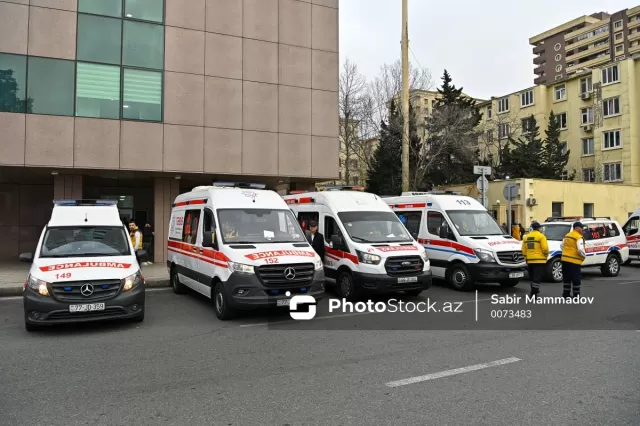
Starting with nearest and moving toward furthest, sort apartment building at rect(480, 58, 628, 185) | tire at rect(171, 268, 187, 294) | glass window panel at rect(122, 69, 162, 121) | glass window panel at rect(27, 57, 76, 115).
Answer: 1. tire at rect(171, 268, 187, 294)
2. glass window panel at rect(27, 57, 76, 115)
3. glass window panel at rect(122, 69, 162, 121)
4. apartment building at rect(480, 58, 628, 185)

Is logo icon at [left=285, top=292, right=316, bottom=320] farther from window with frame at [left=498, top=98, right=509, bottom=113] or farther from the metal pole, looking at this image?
window with frame at [left=498, top=98, right=509, bottom=113]

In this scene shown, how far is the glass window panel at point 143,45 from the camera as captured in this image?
1684 centimetres

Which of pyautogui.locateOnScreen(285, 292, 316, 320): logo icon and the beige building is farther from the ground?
the beige building

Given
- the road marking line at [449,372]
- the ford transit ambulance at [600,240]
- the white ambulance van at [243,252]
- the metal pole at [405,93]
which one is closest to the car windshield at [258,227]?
the white ambulance van at [243,252]

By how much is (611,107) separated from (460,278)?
1367 inches

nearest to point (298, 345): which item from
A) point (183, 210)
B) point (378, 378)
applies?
point (378, 378)

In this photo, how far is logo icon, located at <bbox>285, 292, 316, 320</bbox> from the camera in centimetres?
846

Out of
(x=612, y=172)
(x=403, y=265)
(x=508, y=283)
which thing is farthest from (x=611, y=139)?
(x=403, y=265)

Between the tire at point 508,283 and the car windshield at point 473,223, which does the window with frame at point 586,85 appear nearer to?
the car windshield at point 473,223

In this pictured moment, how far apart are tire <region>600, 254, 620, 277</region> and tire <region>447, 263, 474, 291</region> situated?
6703mm

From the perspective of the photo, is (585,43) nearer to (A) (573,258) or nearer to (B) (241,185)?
(A) (573,258)

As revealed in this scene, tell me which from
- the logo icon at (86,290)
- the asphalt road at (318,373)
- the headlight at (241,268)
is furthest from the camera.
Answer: the headlight at (241,268)

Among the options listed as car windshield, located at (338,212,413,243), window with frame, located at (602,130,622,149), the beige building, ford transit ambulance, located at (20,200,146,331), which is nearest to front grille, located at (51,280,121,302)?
ford transit ambulance, located at (20,200,146,331)

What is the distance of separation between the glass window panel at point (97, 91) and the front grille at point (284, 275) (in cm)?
1098
